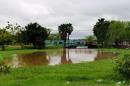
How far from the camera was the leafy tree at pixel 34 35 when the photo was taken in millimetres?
73312

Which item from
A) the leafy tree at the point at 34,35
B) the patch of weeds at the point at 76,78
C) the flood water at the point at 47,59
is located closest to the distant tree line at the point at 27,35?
the leafy tree at the point at 34,35

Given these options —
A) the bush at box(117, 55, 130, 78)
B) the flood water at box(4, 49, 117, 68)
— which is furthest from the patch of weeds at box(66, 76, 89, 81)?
the flood water at box(4, 49, 117, 68)

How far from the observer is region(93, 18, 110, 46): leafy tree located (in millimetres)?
80375

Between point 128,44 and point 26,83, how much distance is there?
6288cm

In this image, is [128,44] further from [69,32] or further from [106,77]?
[106,77]

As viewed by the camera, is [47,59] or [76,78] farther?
[47,59]

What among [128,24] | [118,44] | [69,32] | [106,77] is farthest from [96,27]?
[106,77]

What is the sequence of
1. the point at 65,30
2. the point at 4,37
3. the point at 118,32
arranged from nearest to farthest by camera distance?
the point at 118,32 → the point at 4,37 → the point at 65,30

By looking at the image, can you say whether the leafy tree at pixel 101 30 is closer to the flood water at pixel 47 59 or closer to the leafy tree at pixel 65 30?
the leafy tree at pixel 65 30

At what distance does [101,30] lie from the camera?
83.8 metres

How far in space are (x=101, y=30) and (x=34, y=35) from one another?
59.0ft

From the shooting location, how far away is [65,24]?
310 feet

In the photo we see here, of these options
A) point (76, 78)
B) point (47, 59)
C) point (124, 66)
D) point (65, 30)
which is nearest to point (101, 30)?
point (65, 30)

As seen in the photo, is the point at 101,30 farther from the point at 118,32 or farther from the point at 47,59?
the point at 47,59
